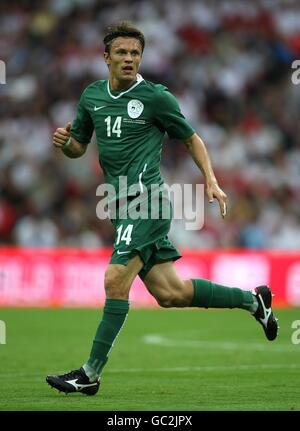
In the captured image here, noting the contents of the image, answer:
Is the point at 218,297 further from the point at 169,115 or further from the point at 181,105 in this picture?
the point at 181,105

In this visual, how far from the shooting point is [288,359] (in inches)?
400

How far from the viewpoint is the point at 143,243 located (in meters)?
7.52

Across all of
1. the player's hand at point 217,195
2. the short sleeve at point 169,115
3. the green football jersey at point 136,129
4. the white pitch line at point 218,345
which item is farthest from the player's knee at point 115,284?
the white pitch line at point 218,345

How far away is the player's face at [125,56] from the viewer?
7.67 meters

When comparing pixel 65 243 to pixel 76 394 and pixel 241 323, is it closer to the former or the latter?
pixel 241 323

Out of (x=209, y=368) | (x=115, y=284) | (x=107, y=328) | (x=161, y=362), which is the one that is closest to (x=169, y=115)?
(x=115, y=284)

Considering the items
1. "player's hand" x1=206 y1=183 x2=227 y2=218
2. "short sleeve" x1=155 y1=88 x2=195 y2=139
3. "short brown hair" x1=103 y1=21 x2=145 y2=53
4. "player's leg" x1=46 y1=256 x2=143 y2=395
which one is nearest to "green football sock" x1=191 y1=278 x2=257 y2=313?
"player's leg" x1=46 y1=256 x2=143 y2=395

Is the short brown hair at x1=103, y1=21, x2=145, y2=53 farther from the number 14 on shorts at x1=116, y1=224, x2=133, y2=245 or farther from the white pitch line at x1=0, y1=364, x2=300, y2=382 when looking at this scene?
the white pitch line at x1=0, y1=364, x2=300, y2=382

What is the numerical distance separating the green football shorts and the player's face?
106cm

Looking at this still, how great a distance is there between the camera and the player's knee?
7391 mm

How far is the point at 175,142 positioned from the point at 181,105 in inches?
39.0

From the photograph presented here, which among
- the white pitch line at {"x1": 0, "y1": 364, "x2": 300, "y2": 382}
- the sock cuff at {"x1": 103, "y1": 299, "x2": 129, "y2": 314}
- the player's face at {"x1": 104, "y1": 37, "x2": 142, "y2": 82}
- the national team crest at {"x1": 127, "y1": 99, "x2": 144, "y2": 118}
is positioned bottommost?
the white pitch line at {"x1": 0, "y1": 364, "x2": 300, "y2": 382}

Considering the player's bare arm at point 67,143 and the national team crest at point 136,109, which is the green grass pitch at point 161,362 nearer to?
the player's bare arm at point 67,143

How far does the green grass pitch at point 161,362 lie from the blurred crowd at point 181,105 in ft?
10.6
